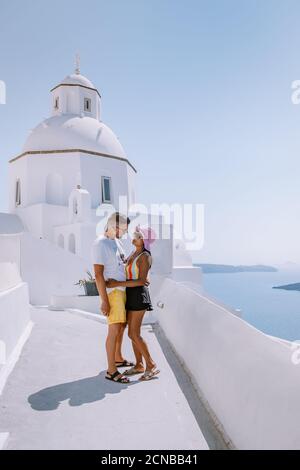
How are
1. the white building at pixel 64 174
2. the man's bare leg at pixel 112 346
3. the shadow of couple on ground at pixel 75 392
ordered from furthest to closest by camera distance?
1. the white building at pixel 64 174
2. the man's bare leg at pixel 112 346
3. the shadow of couple on ground at pixel 75 392

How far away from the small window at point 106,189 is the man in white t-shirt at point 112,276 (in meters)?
20.1

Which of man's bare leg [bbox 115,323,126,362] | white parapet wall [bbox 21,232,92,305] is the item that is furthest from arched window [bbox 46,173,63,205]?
man's bare leg [bbox 115,323,126,362]

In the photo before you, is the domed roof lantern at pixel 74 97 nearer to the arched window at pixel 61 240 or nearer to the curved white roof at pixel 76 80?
the curved white roof at pixel 76 80

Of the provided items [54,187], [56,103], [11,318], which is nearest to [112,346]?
[11,318]

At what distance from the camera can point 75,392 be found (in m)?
3.67

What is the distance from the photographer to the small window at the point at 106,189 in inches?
942

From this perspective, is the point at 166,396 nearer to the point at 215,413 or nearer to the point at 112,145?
the point at 215,413

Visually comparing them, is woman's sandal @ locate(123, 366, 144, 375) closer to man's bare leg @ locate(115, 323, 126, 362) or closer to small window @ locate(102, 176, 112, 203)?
man's bare leg @ locate(115, 323, 126, 362)

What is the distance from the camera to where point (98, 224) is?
20047 millimetres

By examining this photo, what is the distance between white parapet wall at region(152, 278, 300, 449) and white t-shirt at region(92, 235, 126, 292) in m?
1.06

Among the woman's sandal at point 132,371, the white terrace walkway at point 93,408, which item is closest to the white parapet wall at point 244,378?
the white terrace walkway at point 93,408

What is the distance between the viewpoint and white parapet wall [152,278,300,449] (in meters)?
2.00

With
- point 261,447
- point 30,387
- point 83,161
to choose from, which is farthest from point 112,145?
point 261,447

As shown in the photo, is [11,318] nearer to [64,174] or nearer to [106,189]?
[64,174]
